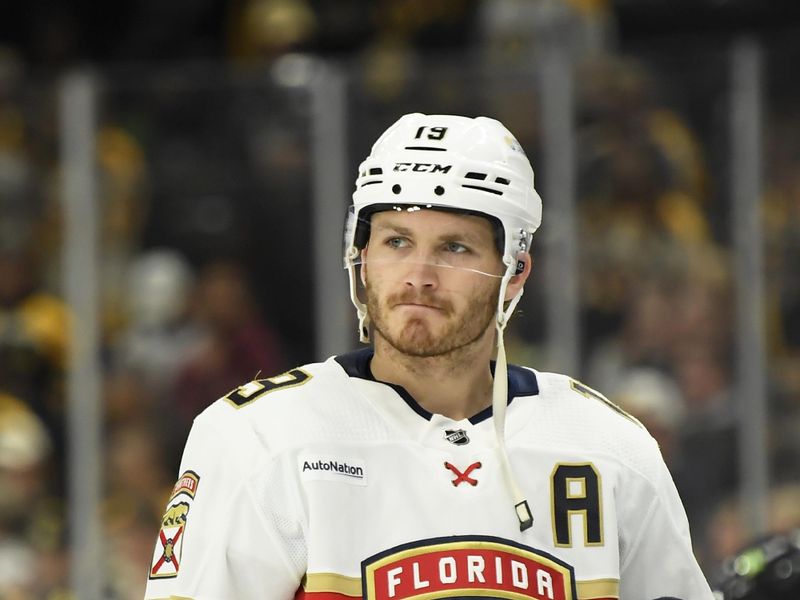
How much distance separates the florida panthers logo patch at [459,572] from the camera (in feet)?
7.91

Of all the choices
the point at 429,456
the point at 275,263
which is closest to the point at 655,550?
the point at 429,456

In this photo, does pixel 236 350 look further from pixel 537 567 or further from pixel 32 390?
pixel 537 567

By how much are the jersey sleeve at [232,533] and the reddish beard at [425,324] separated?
0.26 metres

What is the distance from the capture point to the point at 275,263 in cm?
543

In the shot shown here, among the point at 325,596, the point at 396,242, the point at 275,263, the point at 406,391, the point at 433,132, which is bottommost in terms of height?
the point at 325,596

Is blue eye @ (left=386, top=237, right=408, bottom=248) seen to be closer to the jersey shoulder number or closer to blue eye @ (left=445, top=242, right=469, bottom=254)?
blue eye @ (left=445, top=242, right=469, bottom=254)

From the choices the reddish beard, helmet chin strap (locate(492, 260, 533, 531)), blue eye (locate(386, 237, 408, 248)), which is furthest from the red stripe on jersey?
blue eye (locate(386, 237, 408, 248))

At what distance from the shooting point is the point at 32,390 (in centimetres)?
544

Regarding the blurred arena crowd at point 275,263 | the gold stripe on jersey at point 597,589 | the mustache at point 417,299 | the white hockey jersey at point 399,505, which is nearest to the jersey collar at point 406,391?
the white hockey jersey at point 399,505

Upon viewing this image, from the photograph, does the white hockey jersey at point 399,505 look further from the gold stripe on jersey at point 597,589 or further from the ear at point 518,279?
the ear at point 518,279

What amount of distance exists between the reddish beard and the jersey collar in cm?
8

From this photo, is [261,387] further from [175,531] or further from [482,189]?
[482,189]

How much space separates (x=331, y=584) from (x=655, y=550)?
22.0 inches

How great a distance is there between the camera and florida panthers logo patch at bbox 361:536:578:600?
2.41m
